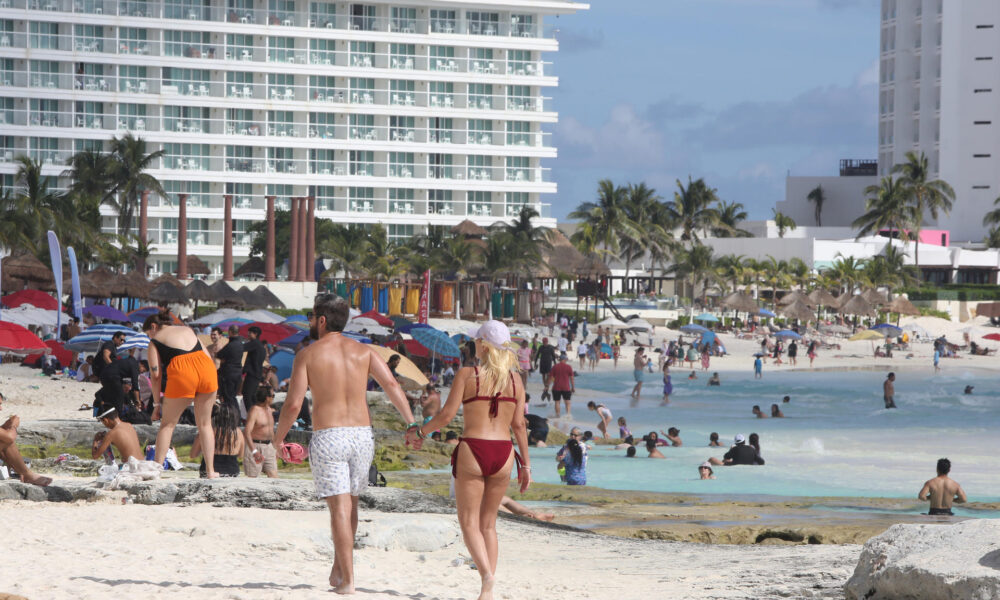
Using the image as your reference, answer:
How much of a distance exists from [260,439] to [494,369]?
5930mm

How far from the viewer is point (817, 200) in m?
108

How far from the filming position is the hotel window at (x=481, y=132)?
77125 mm

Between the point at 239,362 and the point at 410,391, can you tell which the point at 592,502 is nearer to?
the point at 239,362

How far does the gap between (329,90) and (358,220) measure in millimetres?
8513

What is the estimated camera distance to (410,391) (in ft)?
72.0

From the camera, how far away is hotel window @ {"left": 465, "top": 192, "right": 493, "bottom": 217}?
7725cm

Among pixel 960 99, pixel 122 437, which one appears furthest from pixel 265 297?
pixel 960 99

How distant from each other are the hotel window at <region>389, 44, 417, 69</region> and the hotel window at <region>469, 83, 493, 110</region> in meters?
4.15

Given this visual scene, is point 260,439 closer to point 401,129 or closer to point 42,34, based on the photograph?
point 401,129

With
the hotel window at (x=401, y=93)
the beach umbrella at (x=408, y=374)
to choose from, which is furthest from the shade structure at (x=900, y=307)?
the beach umbrella at (x=408, y=374)

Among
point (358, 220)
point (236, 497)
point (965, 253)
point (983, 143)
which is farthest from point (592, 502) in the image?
point (983, 143)

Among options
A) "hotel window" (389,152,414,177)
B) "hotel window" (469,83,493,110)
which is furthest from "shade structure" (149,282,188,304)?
"hotel window" (469,83,493,110)

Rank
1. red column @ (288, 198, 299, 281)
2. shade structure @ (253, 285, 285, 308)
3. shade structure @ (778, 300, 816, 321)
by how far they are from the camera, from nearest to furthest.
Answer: shade structure @ (253, 285, 285, 308)
red column @ (288, 198, 299, 281)
shade structure @ (778, 300, 816, 321)

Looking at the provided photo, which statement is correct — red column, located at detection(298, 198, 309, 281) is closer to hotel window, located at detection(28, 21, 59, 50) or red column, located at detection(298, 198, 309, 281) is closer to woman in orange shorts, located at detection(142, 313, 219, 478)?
hotel window, located at detection(28, 21, 59, 50)
